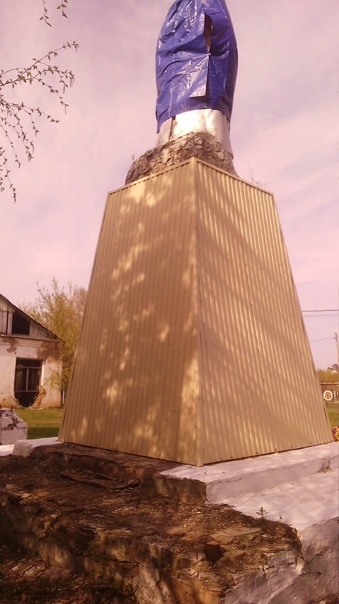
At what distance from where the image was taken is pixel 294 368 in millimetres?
6332

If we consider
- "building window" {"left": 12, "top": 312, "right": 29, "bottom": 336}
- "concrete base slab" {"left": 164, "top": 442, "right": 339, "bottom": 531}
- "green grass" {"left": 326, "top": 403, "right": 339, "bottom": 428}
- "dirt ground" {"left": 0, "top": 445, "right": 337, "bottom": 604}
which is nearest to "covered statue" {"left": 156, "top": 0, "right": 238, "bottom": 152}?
"concrete base slab" {"left": 164, "top": 442, "right": 339, "bottom": 531}

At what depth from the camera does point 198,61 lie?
7086 mm

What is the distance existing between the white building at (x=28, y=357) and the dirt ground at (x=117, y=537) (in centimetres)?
1615

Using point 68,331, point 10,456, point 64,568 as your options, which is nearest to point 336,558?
point 64,568

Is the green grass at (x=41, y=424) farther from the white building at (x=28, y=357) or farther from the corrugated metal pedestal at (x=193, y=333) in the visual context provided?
the corrugated metal pedestal at (x=193, y=333)

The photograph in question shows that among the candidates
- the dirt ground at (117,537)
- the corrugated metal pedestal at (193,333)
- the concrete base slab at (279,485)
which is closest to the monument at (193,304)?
the corrugated metal pedestal at (193,333)

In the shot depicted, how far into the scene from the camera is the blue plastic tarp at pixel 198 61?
23.1ft

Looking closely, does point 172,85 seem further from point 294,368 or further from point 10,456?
point 10,456

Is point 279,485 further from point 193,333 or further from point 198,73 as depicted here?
point 198,73

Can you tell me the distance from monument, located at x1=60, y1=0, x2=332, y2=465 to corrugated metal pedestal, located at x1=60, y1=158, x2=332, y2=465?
2 cm

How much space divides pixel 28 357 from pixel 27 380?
1.09 meters

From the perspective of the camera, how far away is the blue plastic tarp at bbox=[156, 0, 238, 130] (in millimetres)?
7031

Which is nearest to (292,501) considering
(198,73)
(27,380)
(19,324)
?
(198,73)

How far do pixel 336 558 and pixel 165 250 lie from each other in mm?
3835
